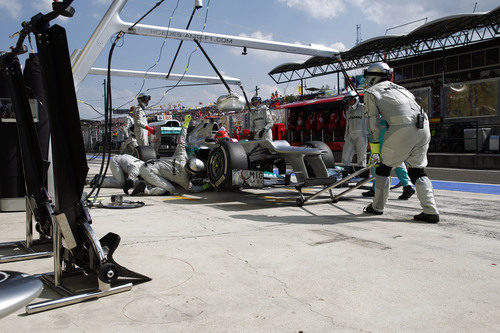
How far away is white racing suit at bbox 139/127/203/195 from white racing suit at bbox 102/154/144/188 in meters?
0.40

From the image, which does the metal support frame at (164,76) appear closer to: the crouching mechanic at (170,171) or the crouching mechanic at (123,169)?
the crouching mechanic at (123,169)

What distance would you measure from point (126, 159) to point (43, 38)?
5356 millimetres

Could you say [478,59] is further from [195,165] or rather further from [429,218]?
[429,218]

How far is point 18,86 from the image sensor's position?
304cm

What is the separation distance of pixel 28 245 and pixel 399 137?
3801mm

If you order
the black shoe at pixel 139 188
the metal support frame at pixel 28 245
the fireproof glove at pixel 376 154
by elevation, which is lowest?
the metal support frame at pixel 28 245

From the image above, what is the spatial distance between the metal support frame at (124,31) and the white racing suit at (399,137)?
5018mm

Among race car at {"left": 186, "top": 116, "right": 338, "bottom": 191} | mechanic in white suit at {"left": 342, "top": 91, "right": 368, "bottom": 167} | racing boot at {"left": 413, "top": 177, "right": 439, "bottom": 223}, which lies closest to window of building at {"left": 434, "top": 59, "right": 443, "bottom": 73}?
mechanic in white suit at {"left": 342, "top": 91, "right": 368, "bottom": 167}

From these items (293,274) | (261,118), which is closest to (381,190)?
(293,274)

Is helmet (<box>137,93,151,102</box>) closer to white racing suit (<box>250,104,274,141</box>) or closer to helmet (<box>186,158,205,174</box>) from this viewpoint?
white racing suit (<box>250,104,274,141</box>)

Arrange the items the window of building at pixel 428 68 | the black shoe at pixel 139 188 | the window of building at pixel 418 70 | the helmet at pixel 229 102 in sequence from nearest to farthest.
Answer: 1. the black shoe at pixel 139 188
2. the helmet at pixel 229 102
3. the window of building at pixel 428 68
4. the window of building at pixel 418 70

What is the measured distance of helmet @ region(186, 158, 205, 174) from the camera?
21.4 ft

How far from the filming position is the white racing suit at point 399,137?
439 cm

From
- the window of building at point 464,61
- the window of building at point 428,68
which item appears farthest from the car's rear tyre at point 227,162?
the window of building at point 428,68
